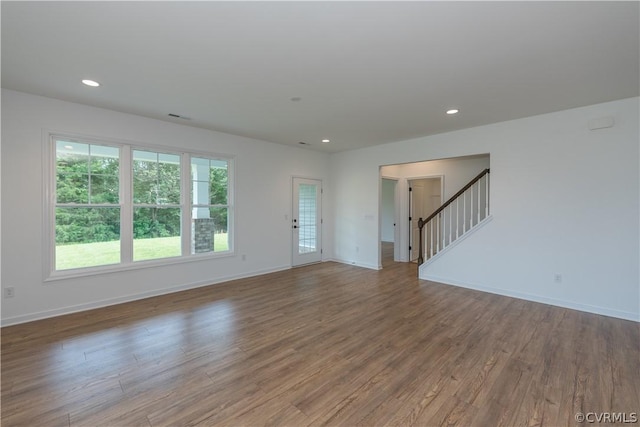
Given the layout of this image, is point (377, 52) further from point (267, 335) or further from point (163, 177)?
point (163, 177)

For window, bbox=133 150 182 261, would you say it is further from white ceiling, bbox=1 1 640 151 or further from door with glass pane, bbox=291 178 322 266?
door with glass pane, bbox=291 178 322 266

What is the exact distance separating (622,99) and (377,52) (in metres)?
3.46

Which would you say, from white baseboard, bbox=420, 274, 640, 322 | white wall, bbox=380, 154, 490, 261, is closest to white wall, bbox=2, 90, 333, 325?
white wall, bbox=380, 154, 490, 261

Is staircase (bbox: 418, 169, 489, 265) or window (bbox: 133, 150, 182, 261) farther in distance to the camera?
staircase (bbox: 418, 169, 489, 265)

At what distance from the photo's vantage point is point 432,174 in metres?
Result: 6.55

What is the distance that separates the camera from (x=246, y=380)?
2.25 metres

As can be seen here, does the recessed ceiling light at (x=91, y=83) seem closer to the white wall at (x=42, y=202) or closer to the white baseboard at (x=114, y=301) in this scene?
the white wall at (x=42, y=202)

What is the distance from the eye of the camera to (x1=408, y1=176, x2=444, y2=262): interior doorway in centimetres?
720

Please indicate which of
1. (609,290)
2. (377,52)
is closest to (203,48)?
(377,52)

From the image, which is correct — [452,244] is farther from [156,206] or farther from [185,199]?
[156,206]

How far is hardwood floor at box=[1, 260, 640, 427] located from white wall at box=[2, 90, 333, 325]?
32cm

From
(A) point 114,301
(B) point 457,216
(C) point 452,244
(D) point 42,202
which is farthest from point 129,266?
(B) point 457,216

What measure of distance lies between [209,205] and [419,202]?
527cm

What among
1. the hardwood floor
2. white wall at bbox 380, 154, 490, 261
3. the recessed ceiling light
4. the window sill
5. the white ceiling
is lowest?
the hardwood floor
